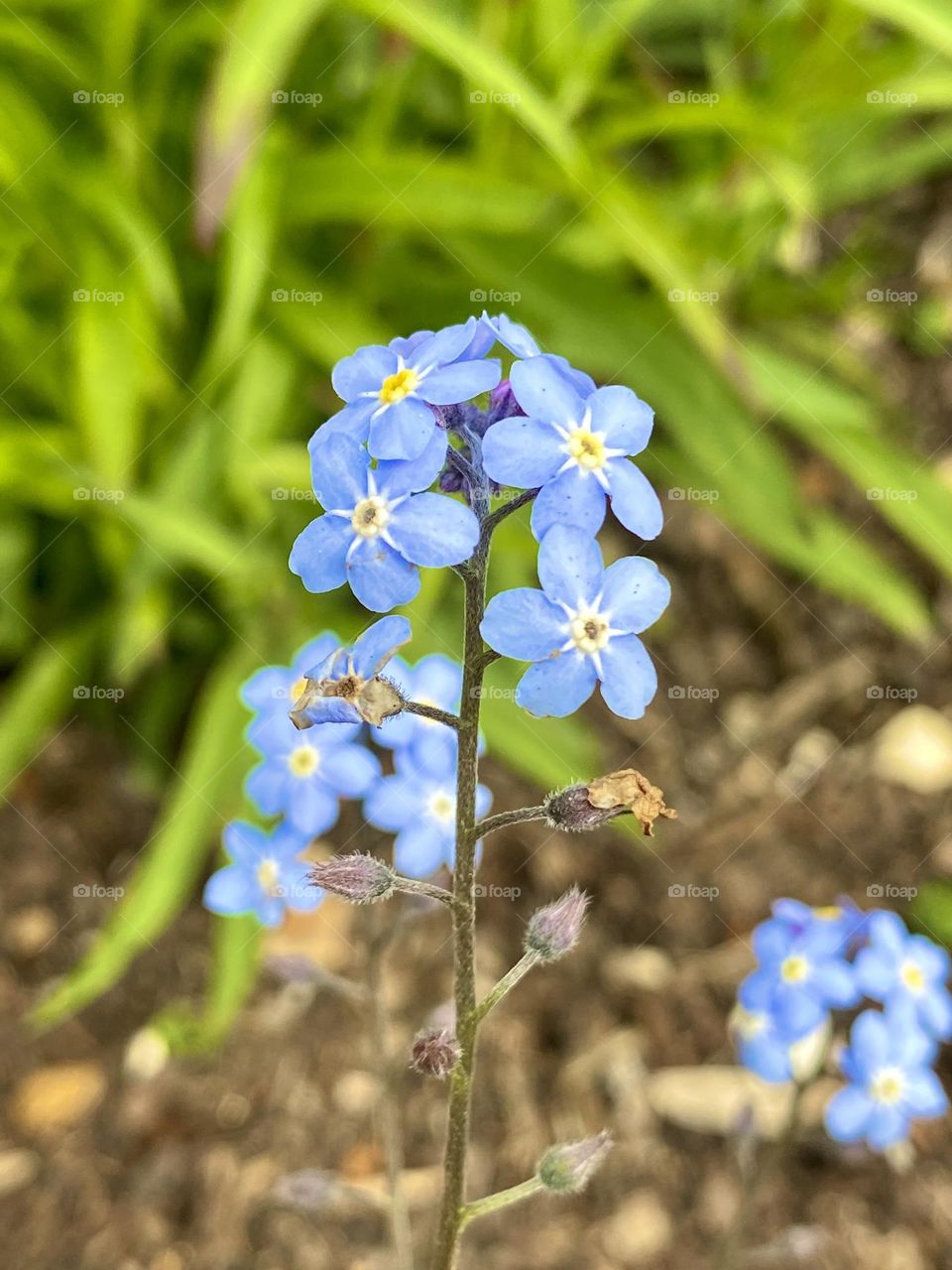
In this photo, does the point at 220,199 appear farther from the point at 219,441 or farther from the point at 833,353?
the point at 833,353

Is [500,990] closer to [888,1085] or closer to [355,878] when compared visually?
[355,878]

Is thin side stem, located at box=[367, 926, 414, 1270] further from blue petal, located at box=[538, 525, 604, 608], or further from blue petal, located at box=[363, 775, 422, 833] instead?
blue petal, located at box=[538, 525, 604, 608]

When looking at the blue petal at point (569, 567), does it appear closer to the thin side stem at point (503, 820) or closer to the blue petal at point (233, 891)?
the thin side stem at point (503, 820)

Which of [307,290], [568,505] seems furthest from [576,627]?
[307,290]

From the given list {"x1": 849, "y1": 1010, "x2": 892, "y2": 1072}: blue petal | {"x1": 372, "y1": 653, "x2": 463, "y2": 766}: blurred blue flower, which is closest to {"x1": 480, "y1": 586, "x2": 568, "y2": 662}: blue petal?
{"x1": 372, "y1": 653, "x2": 463, "y2": 766}: blurred blue flower

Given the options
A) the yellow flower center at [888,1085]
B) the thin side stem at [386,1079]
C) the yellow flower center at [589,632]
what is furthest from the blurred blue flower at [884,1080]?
the yellow flower center at [589,632]

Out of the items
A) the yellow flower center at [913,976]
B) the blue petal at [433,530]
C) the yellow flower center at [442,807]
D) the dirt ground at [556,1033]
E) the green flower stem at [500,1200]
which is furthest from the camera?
the dirt ground at [556,1033]
